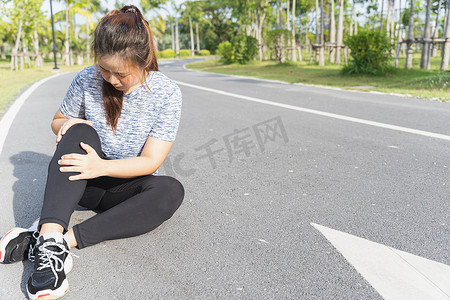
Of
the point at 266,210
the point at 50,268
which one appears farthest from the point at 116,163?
the point at 266,210

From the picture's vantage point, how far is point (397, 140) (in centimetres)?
497

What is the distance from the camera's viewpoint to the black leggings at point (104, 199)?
226 cm

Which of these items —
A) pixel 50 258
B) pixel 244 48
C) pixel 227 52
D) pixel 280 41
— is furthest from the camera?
pixel 227 52

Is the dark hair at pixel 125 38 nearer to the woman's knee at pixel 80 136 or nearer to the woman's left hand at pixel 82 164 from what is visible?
the woman's knee at pixel 80 136

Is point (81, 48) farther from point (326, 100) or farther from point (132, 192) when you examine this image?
point (132, 192)

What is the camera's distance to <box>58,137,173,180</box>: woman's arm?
2316mm

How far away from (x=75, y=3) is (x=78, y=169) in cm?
4278

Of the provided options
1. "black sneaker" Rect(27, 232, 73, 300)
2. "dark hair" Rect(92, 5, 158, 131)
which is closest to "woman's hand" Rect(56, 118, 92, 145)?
"dark hair" Rect(92, 5, 158, 131)

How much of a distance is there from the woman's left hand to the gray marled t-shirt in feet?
1.02

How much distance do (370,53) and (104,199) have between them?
1387cm

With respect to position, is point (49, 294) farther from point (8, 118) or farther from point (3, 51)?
point (3, 51)

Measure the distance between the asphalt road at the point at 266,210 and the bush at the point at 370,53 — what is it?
9317mm

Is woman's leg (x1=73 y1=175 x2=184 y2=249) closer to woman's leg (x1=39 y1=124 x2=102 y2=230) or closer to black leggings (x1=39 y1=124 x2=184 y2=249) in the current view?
black leggings (x1=39 y1=124 x2=184 y2=249)

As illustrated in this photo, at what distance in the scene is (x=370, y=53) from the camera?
14.6 metres
